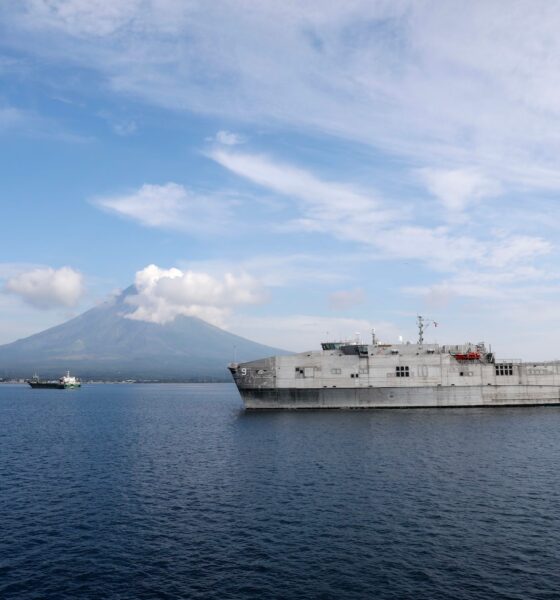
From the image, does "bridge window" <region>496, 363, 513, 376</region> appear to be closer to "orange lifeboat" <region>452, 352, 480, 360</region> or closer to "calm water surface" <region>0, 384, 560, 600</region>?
"orange lifeboat" <region>452, 352, 480, 360</region>

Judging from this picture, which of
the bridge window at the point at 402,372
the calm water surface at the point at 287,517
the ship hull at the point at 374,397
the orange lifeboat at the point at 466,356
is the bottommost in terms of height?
the calm water surface at the point at 287,517

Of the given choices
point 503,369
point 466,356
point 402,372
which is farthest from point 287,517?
point 503,369

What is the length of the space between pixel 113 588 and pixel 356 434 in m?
39.2

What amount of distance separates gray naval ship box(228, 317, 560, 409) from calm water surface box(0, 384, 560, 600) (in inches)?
867

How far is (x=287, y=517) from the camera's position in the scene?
99.1 ft

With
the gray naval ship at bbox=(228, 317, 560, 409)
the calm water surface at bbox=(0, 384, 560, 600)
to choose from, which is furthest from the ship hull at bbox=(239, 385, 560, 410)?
the calm water surface at bbox=(0, 384, 560, 600)

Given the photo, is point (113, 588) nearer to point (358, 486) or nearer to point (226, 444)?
point (358, 486)

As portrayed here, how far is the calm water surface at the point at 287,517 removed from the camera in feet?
72.9

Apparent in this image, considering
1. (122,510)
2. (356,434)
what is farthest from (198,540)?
(356,434)

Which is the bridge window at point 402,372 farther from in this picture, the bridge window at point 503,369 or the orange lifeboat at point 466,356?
the bridge window at point 503,369

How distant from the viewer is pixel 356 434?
5753cm

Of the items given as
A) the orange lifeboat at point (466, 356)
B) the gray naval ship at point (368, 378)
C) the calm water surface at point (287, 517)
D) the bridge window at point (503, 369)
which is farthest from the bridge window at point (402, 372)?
the calm water surface at point (287, 517)

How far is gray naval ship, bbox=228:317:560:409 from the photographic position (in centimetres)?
8025

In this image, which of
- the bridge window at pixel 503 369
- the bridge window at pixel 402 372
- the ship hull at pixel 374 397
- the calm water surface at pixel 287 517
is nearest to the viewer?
the calm water surface at pixel 287 517
